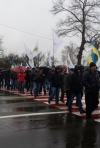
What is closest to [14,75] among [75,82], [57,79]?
[57,79]

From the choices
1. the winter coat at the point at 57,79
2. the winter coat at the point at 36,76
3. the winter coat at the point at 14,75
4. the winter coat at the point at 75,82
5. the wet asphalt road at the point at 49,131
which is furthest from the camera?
the winter coat at the point at 14,75

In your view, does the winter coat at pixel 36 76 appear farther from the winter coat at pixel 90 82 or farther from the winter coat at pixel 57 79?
the winter coat at pixel 90 82

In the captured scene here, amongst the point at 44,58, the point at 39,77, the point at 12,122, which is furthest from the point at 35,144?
the point at 44,58

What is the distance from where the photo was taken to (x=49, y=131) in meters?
6.95

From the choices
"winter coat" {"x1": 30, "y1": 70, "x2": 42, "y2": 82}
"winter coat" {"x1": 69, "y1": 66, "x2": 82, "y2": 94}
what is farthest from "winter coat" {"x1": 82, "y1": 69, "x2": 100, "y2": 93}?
"winter coat" {"x1": 30, "y1": 70, "x2": 42, "y2": 82}

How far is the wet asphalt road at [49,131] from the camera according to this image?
5.88 meters

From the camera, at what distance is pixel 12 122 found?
8102mm

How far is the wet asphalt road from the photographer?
19.3ft

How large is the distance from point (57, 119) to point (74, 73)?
1.94 meters

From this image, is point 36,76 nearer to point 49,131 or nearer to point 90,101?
point 90,101

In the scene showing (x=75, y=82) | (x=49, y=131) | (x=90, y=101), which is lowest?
(x=49, y=131)

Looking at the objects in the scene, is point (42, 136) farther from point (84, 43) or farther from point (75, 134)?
point (84, 43)

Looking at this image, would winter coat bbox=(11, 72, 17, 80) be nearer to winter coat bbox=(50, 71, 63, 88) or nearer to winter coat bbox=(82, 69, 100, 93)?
winter coat bbox=(50, 71, 63, 88)

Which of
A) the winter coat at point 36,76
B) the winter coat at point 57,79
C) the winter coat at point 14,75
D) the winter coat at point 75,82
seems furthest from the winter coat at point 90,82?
the winter coat at point 14,75
